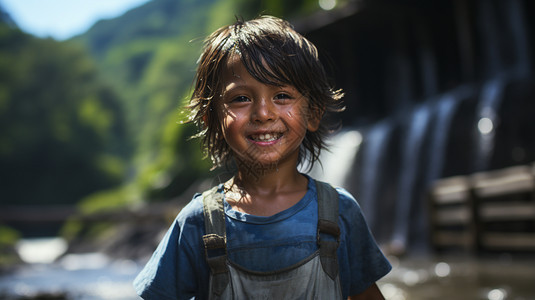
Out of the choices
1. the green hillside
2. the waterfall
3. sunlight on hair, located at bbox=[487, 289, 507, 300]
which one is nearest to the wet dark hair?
sunlight on hair, located at bbox=[487, 289, 507, 300]

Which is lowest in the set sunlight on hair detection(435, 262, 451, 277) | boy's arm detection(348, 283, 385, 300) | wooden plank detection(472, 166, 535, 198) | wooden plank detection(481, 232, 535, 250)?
boy's arm detection(348, 283, 385, 300)

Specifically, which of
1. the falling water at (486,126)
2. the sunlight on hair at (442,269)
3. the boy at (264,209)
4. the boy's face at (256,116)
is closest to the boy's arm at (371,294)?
the boy at (264,209)

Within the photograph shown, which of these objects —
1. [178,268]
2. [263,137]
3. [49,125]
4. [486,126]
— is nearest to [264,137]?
[263,137]

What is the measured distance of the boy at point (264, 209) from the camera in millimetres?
1731

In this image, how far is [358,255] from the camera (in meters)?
1.88

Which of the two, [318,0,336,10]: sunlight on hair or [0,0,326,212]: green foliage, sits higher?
[0,0,326,212]: green foliage

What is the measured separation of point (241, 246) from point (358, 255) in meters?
0.39

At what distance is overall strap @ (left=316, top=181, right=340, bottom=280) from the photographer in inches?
69.6

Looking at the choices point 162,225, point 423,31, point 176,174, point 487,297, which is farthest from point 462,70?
point 176,174

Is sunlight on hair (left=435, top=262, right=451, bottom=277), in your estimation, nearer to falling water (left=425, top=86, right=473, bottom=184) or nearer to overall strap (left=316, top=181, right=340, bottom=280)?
falling water (left=425, top=86, right=473, bottom=184)

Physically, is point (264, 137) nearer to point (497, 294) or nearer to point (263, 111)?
point (263, 111)

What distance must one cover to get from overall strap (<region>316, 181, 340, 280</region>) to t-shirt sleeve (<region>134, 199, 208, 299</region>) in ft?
1.14

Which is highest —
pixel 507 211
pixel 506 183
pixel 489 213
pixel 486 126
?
pixel 486 126

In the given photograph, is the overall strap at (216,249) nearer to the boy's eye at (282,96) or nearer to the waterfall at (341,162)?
the boy's eye at (282,96)
